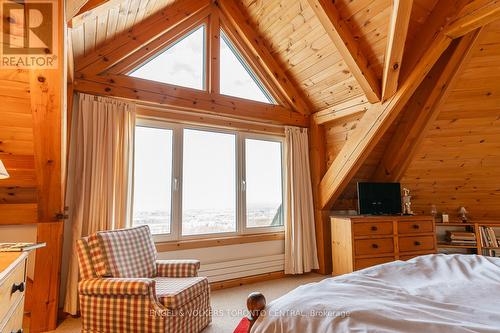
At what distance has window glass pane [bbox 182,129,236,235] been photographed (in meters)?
3.35

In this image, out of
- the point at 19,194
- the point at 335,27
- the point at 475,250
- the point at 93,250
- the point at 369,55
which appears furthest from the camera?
the point at 475,250

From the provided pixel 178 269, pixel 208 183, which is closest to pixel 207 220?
pixel 208 183

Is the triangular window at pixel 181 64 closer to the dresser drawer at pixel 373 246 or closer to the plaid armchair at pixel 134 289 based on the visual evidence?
the plaid armchair at pixel 134 289

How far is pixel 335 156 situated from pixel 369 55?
1.44 meters

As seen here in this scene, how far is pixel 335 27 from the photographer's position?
2.69 m

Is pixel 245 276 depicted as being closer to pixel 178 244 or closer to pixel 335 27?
pixel 178 244

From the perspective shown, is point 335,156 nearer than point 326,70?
No

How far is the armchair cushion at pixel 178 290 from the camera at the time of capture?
192 centimetres

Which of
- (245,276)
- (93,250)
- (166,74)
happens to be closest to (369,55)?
(166,74)

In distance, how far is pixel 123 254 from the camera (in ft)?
7.22

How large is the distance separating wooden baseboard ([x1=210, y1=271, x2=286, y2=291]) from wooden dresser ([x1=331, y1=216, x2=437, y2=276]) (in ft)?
2.85

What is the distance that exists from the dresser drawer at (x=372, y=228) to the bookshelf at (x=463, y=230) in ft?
3.51

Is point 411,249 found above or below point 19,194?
below

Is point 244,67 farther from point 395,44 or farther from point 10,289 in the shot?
point 10,289
